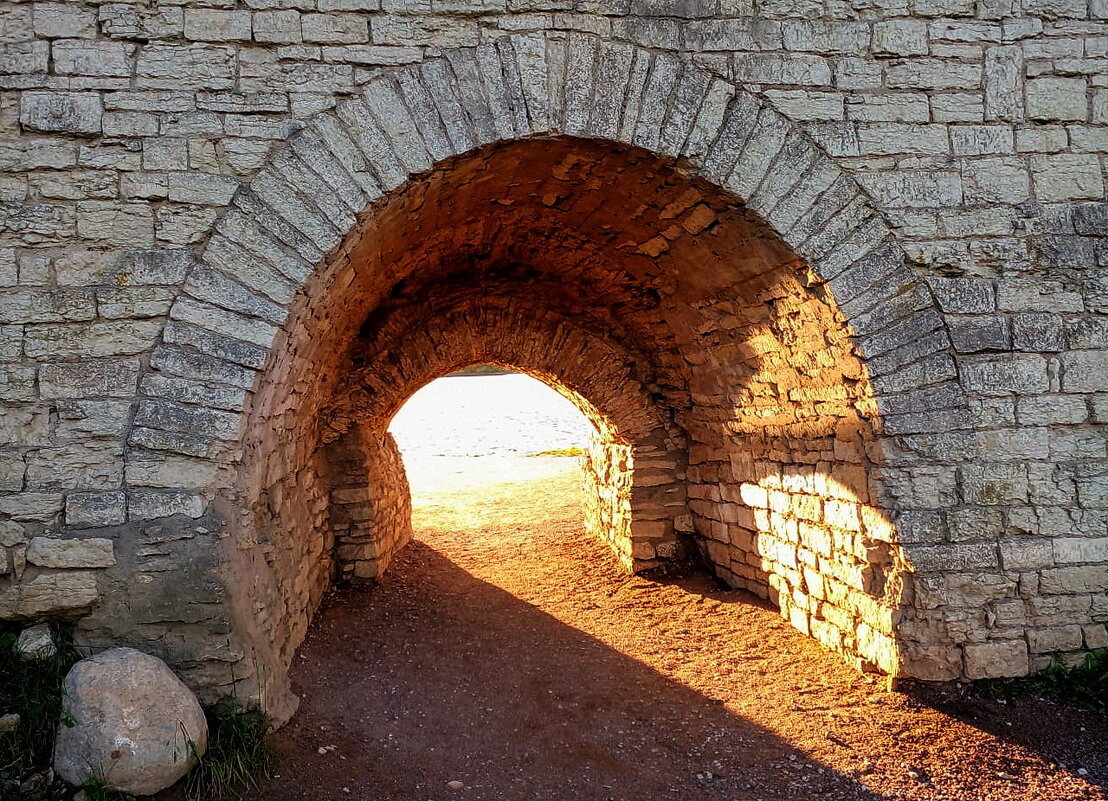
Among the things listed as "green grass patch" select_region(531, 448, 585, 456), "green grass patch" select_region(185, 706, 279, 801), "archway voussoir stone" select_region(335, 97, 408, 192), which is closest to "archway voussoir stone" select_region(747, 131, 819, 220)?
"archway voussoir stone" select_region(335, 97, 408, 192)

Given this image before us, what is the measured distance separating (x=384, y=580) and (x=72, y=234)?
3.60 m

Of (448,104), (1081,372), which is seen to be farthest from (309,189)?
(1081,372)

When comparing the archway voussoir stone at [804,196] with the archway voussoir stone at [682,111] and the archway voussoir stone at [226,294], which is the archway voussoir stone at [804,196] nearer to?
the archway voussoir stone at [682,111]

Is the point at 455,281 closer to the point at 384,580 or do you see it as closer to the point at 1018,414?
the point at 384,580

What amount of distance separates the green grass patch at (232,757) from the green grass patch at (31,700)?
0.58 metres

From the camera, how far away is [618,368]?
21.5ft

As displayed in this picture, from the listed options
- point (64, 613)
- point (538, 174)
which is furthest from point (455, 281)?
point (64, 613)

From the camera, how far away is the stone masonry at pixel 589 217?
3.49 meters

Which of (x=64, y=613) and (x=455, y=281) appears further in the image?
(x=455, y=281)

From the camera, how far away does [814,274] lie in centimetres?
399

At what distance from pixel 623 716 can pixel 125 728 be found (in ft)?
7.83

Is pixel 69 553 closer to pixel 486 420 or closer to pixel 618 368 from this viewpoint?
pixel 618 368

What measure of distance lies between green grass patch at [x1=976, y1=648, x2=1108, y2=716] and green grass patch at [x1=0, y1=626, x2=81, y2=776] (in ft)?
13.9

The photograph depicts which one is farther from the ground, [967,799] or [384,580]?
[384,580]
